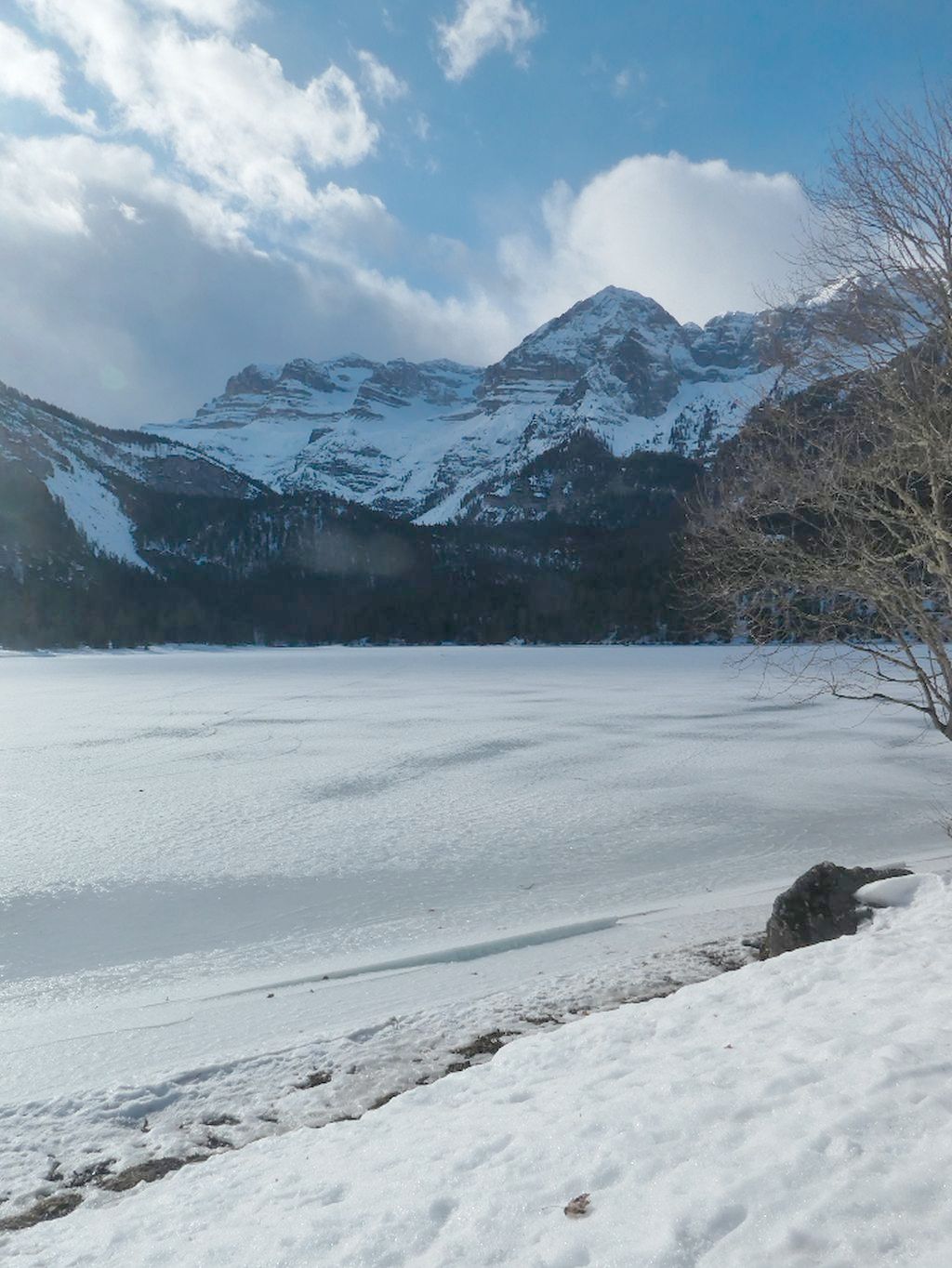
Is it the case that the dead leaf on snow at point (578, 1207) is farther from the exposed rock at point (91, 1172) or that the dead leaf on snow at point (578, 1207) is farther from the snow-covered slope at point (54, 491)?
the snow-covered slope at point (54, 491)

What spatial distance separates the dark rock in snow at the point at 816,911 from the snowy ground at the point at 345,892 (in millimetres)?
676

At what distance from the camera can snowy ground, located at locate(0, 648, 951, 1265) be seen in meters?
4.93

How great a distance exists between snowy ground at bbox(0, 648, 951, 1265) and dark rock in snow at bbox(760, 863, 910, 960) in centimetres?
68

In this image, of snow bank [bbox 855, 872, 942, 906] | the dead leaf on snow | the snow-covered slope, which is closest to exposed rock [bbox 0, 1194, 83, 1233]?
the dead leaf on snow

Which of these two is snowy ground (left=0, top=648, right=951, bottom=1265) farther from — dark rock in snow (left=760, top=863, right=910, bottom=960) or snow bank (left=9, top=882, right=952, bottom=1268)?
dark rock in snow (left=760, top=863, right=910, bottom=960)

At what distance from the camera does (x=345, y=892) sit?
894 centimetres

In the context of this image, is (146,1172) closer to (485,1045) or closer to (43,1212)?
(43,1212)

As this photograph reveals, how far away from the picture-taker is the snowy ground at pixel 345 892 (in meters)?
4.93

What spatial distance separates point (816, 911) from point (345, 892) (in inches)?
193

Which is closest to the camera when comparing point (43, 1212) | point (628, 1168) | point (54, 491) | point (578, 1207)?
point (578, 1207)

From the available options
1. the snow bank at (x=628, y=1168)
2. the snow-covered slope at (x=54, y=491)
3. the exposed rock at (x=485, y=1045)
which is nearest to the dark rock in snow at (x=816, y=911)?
the snow bank at (x=628, y=1168)

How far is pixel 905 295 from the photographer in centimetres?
688

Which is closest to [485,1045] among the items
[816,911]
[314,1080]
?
[314,1080]

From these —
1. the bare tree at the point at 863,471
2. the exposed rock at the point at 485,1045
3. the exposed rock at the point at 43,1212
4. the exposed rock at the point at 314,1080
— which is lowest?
the exposed rock at the point at 314,1080
